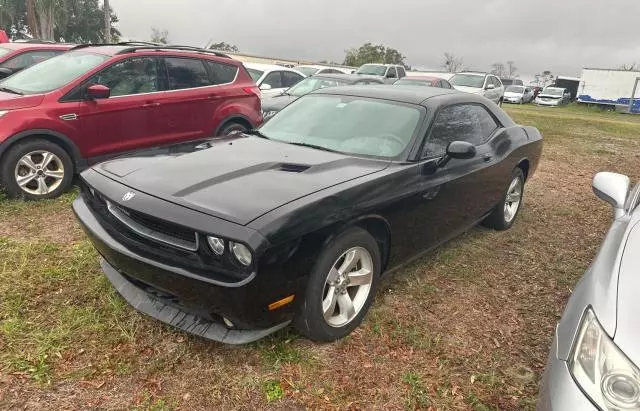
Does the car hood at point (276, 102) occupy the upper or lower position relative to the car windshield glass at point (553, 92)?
upper

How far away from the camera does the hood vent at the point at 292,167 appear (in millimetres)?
3029

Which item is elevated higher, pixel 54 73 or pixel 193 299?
pixel 54 73

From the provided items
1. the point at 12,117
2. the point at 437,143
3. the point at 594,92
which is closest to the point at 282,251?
the point at 437,143

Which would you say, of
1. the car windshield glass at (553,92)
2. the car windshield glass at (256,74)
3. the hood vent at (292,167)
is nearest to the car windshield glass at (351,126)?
the hood vent at (292,167)

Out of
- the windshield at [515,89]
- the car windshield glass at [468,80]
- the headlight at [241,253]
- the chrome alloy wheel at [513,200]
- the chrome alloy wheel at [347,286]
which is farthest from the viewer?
the windshield at [515,89]

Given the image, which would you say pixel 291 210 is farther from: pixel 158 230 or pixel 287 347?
pixel 287 347

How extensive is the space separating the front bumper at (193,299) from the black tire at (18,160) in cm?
263

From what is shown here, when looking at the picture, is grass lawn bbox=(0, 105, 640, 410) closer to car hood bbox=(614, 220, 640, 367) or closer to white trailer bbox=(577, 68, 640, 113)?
car hood bbox=(614, 220, 640, 367)

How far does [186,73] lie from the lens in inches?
249

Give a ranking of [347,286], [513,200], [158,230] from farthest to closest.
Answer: [513,200]
[347,286]
[158,230]

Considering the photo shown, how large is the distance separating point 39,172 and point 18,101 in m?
0.74

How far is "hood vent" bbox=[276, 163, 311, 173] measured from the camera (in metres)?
3.03

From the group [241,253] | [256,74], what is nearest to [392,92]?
[241,253]

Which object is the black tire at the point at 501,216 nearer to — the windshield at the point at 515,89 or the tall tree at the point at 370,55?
the windshield at the point at 515,89
